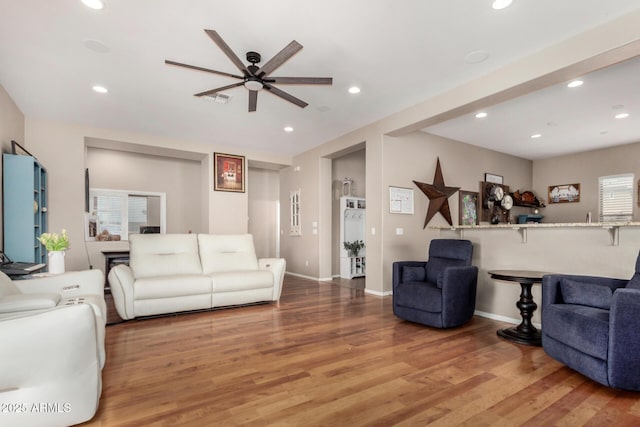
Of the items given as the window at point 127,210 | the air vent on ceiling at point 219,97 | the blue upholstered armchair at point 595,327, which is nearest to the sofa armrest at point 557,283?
the blue upholstered armchair at point 595,327

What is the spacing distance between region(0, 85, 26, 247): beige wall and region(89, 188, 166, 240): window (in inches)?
72.1

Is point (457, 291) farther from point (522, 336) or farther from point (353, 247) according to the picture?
point (353, 247)

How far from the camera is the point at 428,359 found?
2586 mm

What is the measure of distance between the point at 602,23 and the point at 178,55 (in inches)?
153

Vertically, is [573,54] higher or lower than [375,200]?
higher

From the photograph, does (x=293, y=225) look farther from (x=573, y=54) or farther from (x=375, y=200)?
(x=573, y=54)

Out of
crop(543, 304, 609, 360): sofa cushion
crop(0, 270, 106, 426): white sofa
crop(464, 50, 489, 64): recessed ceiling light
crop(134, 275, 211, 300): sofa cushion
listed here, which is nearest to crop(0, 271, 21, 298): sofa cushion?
crop(0, 270, 106, 426): white sofa

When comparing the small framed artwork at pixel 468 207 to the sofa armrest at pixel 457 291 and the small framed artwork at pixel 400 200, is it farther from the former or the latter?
the sofa armrest at pixel 457 291

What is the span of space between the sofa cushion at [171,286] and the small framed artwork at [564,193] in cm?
814

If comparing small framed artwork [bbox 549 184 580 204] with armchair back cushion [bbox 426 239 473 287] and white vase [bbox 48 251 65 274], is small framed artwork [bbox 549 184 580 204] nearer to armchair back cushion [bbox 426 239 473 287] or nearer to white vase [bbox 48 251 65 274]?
armchair back cushion [bbox 426 239 473 287]

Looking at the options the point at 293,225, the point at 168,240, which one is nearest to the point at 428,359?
the point at 168,240

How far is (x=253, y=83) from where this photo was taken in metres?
3.21

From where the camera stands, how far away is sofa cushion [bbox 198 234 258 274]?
14.7 feet

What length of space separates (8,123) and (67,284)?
9.49 feet
